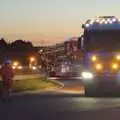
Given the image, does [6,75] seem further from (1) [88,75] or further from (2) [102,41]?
A: (2) [102,41]

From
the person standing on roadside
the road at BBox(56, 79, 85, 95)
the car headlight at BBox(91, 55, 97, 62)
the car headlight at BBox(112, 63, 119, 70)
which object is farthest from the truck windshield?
the road at BBox(56, 79, 85, 95)

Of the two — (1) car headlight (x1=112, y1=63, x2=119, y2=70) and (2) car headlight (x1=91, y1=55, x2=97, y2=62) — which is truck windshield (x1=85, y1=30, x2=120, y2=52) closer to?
(2) car headlight (x1=91, y1=55, x2=97, y2=62)

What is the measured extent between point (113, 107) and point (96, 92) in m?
9.88

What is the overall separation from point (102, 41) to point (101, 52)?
563mm

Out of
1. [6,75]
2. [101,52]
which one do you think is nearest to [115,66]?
[101,52]

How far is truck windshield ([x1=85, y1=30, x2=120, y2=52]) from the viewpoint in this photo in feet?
102

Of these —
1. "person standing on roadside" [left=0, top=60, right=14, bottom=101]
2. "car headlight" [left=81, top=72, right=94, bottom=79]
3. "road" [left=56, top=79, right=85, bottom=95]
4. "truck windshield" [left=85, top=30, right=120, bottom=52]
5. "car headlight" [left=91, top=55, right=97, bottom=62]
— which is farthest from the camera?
"road" [left=56, top=79, right=85, bottom=95]

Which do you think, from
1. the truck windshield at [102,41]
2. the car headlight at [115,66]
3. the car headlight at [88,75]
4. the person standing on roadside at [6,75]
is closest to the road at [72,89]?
the car headlight at [88,75]

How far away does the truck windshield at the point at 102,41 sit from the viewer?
3111 cm

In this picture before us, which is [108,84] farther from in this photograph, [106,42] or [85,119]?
[85,119]

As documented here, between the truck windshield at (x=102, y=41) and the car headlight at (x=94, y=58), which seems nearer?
the truck windshield at (x=102, y=41)

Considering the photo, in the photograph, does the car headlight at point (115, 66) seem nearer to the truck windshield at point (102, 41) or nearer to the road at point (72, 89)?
the truck windshield at point (102, 41)

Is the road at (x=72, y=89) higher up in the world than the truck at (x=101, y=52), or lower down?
lower down

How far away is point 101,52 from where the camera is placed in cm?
3117
